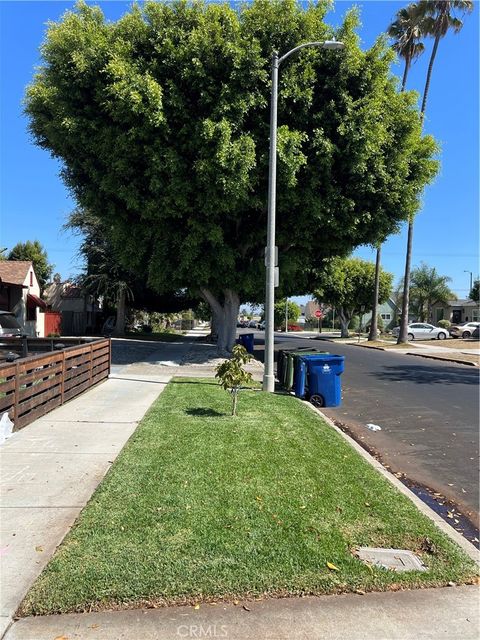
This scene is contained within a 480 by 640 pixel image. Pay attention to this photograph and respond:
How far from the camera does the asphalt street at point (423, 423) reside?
6293 millimetres

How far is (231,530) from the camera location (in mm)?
4055

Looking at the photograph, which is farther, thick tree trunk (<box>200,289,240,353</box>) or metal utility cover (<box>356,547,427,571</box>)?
thick tree trunk (<box>200,289,240,353</box>)

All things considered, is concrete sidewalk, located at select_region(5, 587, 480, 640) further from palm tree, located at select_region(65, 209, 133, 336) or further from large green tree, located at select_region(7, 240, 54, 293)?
large green tree, located at select_region(7, 240, 54, 293)

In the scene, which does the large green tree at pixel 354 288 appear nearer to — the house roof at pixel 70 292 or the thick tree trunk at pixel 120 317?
the thick tree trunk at pixel 120 317

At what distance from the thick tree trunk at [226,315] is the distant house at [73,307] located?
20215 millimetres

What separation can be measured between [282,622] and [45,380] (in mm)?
6535

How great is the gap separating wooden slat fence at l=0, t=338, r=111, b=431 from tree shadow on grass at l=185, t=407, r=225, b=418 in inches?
91.4

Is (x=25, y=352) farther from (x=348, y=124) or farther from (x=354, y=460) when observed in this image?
(x=348, y=124)

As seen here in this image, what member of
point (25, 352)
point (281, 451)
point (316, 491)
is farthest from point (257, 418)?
point (25, 352)

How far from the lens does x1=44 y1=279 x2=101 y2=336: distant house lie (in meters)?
40.2

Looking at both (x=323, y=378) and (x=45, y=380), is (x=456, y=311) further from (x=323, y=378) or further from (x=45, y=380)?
(x=45, y=380)

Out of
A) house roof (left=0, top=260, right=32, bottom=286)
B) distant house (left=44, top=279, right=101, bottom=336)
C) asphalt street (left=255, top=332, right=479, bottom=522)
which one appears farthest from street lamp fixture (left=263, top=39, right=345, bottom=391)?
distant house (left=44, top=279, right=101, bottom=336)

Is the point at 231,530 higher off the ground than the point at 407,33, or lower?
lower

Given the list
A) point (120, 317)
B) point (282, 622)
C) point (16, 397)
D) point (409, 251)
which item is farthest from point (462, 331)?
point (282, 622)
